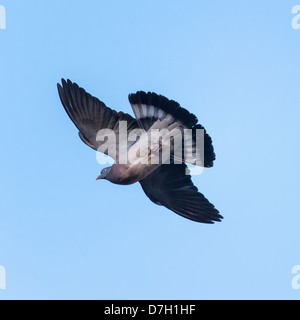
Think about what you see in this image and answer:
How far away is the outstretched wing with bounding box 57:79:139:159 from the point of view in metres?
13.5

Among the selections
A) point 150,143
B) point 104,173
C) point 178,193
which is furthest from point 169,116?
point 178,193

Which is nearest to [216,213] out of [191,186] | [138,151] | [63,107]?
[191,186]

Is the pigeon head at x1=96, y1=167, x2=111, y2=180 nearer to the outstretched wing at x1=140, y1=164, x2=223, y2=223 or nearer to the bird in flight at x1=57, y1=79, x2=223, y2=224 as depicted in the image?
the bird in flight at x1=57, y1=79, x2=223, y2=224

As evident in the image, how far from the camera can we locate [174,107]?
41.6 ft

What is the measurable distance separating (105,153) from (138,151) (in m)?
0.75

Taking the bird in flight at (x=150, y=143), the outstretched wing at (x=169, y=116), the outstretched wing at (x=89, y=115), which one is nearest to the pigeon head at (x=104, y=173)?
the bird in flight at (x=150, y=143)

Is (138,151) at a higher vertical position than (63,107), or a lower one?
lower

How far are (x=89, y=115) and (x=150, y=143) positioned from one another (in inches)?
50.8

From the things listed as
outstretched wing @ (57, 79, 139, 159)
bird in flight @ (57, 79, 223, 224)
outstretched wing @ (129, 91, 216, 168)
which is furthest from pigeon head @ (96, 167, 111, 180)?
→ outstretched wing @ (129, 91, 216, 168)

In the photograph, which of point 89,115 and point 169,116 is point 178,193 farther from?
point 89,115

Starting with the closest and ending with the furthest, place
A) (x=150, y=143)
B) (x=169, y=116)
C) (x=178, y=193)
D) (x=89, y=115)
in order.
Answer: (x=169, y=116) → (x=150, y=143) → (x=89, y=115) → (x=178, y=193)

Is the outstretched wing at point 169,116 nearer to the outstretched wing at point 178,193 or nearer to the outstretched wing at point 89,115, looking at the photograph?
the outstretched wing at point 89,115

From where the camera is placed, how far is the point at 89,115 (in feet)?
44.7
